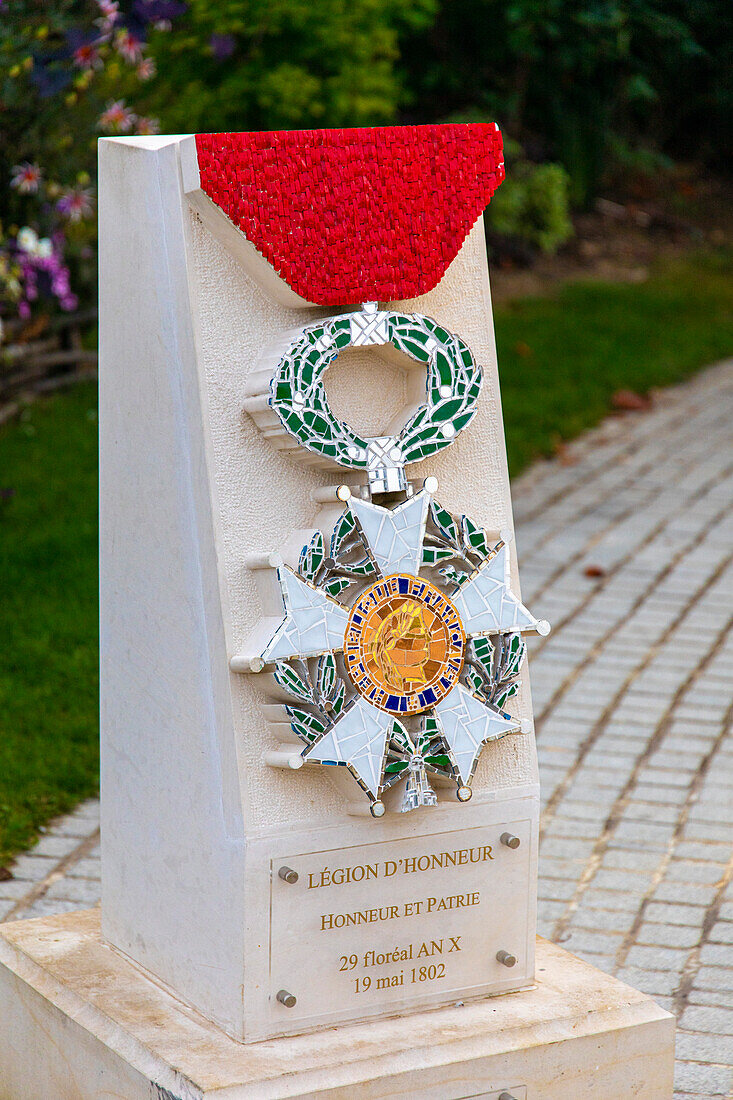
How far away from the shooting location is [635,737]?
471 cm

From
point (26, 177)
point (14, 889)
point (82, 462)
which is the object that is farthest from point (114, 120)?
point (14, 889)

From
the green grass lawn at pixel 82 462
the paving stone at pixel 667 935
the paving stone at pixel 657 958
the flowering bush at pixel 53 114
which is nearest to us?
the paving stone at pixel 657 958

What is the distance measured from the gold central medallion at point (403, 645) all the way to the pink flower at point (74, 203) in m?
4.21

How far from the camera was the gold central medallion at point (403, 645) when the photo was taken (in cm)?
241

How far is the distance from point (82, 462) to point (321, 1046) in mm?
5113

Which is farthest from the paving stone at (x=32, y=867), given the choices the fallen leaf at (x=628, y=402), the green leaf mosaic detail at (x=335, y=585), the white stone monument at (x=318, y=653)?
the fallen leaf at (x=628, y=402)

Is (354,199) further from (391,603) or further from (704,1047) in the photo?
(704,1047)

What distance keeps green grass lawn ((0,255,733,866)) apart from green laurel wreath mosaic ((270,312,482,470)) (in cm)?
207

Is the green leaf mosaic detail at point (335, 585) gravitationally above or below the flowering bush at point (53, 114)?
below

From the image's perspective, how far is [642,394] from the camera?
9.09m

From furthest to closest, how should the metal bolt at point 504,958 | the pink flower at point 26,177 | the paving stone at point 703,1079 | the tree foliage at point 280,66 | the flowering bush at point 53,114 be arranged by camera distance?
1. the tree foliage at point 280,66
2. the pink flower at point 26,177
3. the flowering bush at point 53,114
4. the paving stone at point 703,1079
5. the metal bolt at point 504,958

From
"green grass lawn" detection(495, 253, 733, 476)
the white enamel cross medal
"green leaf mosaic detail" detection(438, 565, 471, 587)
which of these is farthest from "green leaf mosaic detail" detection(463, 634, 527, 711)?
"green grass lawn" detection(495, 253, 733, 476)

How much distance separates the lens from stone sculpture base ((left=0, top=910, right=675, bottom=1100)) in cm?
234

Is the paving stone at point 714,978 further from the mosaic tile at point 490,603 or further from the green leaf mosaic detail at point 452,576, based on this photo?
the green leaf mosaic detail at point 452,576
